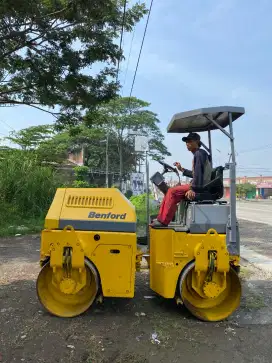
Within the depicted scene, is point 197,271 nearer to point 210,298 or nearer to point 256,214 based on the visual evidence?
point 210,298

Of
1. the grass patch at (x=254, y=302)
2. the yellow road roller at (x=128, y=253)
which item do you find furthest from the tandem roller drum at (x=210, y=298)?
the grass patch at (x=254, y=302)

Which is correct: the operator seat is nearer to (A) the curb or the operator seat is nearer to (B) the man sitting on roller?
(B) the man sitting on roller

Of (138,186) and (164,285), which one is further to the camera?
(138,186)

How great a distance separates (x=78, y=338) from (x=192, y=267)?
1.44 m

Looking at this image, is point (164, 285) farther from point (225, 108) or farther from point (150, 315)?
point (225, 108)

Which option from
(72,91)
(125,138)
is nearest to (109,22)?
(72,91)

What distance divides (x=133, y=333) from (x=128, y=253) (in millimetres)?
820

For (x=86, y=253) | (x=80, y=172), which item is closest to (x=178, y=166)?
(x=86, y=253)

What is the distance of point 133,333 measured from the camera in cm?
399

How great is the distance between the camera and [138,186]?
43.9 ft

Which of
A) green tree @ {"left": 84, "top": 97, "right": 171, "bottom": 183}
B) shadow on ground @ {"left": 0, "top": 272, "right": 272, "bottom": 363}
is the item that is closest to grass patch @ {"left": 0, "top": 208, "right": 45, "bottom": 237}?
shadow on ground @ {"left": 0, "top": 272, "right": 272, "bottom": 363}

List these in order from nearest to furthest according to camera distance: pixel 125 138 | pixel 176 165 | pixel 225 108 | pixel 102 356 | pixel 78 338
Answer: pixel 102 356 < pixel 78 338 < pixel 225 108 < pixel 176 165 < pixel 125 138

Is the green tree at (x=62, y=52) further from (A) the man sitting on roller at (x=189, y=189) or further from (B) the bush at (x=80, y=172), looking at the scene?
(B) the bush at (x=80, y=172)

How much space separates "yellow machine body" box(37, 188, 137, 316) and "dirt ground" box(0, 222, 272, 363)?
0.26 meters
